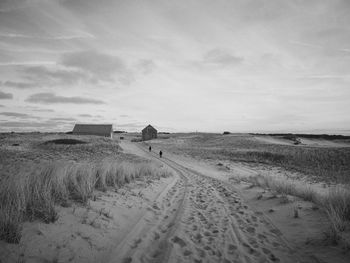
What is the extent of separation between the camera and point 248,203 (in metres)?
8.27

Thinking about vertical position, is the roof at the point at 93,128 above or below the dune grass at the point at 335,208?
above

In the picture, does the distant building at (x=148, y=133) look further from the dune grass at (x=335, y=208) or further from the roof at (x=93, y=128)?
the dune grass at (x=335, y=208)

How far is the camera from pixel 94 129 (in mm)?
71250

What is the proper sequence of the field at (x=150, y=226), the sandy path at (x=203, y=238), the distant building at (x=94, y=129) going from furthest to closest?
the distant building at (x=94, y=129), the sandy path at (x=203, y=238), the field at (x=150, y=226)

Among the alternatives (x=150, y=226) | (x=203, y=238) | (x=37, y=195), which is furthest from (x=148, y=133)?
(x=203, y=238)

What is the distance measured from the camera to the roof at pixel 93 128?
7066cm

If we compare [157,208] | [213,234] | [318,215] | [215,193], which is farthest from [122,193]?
[318,215]

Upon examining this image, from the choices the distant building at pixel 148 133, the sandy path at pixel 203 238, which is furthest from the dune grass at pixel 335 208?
the distant building at pixel 148 133

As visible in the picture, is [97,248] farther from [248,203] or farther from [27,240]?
[248,203]

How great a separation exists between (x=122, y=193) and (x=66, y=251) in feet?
12.5

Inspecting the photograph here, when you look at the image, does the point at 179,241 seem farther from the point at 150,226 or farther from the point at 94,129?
the point at 94,129

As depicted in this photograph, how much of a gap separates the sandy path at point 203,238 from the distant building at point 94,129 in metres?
67.1

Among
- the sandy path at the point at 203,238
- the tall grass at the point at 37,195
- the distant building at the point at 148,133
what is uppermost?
the distant building at the point at 148,133

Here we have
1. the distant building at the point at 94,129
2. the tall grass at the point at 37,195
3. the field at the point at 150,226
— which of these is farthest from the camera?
the distant building at the point at 94,129
